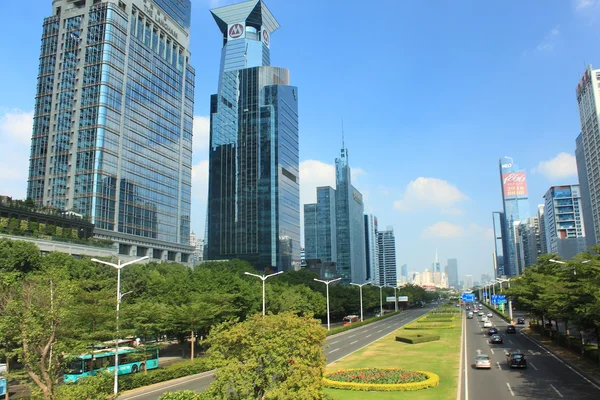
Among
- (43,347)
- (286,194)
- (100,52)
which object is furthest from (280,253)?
(43,347)

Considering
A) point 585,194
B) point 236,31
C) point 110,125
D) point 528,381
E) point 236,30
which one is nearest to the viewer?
point 528,381

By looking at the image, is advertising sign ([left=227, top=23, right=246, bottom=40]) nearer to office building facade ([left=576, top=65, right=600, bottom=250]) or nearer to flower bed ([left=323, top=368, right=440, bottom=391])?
office building facade ([left=576, top=65, right=600, bottom=250])

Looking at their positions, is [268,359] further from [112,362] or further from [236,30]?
[236,30]

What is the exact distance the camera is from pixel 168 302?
184ft

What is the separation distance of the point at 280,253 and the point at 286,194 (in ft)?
78.9

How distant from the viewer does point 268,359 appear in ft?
61.1

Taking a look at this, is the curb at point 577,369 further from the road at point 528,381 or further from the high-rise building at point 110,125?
the high-rise building at point 110,125

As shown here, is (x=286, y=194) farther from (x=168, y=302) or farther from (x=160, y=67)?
(x=168, y=302)

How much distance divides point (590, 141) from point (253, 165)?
124 m

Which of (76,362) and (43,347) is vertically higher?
(43,347)

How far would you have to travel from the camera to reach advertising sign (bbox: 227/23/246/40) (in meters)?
198

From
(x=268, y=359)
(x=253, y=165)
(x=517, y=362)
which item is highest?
(x=253, y=165)

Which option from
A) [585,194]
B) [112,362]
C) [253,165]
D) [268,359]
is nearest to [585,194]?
[585,194]

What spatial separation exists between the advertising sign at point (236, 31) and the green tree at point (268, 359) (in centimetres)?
19470
